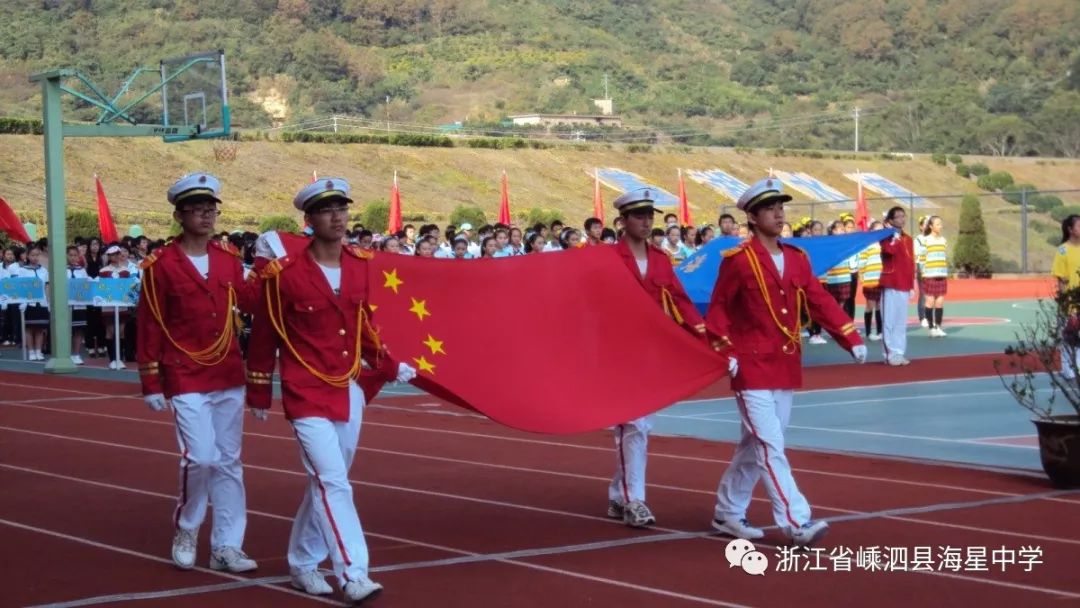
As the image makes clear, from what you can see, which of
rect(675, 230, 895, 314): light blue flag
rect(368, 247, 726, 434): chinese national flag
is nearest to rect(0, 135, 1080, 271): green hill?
rect(675, 230, 895, 314): light blue flag

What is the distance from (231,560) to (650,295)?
3076 mm

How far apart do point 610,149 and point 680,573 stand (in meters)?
69.3

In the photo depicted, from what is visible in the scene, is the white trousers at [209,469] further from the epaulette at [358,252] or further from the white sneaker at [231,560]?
the epaulette at [358,252]

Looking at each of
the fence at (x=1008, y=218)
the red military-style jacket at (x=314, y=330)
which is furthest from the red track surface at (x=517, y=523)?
the fence at (x=1008, y=218)

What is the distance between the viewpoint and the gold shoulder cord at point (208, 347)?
8.30 meters

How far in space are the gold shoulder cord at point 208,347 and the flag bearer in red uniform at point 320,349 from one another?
55 cm

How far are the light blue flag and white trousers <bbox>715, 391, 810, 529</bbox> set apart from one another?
35.5 feet

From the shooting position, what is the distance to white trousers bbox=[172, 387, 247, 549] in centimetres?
820

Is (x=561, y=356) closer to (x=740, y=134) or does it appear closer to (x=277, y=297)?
(x=277, y=297)

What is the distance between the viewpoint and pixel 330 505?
23.8ft

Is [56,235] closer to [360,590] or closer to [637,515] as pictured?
[637,515]

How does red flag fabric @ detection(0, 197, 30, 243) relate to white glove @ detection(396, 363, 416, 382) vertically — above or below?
above

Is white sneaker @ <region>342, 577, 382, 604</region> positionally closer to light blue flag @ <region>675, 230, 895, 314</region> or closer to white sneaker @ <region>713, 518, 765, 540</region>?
white sneaker @ <region>713, 518, 765, 540</region>

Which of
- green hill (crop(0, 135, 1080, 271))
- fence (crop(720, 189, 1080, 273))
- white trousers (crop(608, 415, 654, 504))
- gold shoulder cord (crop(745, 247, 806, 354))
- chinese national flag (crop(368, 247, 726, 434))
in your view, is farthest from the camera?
green hill (crop(0, 135, 1080, 271))
